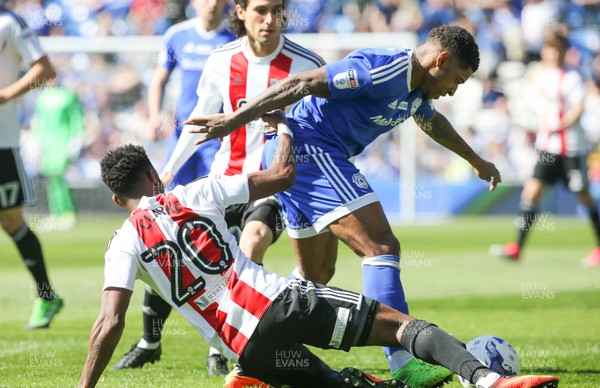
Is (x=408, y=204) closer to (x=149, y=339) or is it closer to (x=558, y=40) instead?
(x=558, y=40)

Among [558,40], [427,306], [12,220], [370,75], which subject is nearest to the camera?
[370,75]

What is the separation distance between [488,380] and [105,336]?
182 cm

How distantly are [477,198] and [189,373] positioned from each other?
16.6 m

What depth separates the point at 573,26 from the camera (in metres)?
24.5

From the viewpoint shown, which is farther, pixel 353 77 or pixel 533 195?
pixel 533 195

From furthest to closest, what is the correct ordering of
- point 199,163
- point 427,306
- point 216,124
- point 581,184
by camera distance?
1. point 581,184
2. point 427,306
3. point 199,163
4. point 216,124

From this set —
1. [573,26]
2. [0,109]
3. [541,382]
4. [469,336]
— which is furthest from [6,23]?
[573,26]

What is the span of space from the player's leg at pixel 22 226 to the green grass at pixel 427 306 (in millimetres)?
285

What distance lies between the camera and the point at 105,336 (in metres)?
4.63

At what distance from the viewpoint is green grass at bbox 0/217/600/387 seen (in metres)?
6.62

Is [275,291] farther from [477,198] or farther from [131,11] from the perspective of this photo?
[131,11]

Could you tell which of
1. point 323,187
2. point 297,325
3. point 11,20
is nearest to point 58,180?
point 11,20

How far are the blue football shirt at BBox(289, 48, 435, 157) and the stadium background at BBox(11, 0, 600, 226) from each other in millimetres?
11923

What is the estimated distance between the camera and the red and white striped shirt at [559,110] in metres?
14.3
